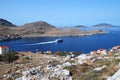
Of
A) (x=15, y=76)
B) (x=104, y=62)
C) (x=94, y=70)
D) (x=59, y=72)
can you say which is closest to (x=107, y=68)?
(x=94, y=70)

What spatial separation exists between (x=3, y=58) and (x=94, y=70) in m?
33.9

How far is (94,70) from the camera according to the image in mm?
19422

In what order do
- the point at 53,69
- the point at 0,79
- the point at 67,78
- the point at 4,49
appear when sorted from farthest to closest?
the point at 4,49 → the point at 0,79 → the point at 53,69 → the point at 67,78

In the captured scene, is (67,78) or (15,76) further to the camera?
(15,76)

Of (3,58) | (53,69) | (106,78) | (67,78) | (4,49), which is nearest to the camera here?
(106,78)

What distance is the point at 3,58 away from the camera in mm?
50312

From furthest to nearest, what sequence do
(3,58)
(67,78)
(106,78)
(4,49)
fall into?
(4,49), (3,58), (67,78), (106,78)

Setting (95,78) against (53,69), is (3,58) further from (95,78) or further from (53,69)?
(95,78)

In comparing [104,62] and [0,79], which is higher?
[104,62]

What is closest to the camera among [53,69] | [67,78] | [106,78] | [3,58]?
[106,78]

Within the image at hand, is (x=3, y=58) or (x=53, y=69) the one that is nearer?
(x=53, y=69)

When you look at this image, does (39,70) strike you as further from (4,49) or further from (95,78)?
(4,49)

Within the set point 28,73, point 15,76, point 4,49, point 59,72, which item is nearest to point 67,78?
point 59,72

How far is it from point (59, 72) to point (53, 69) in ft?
4.20
